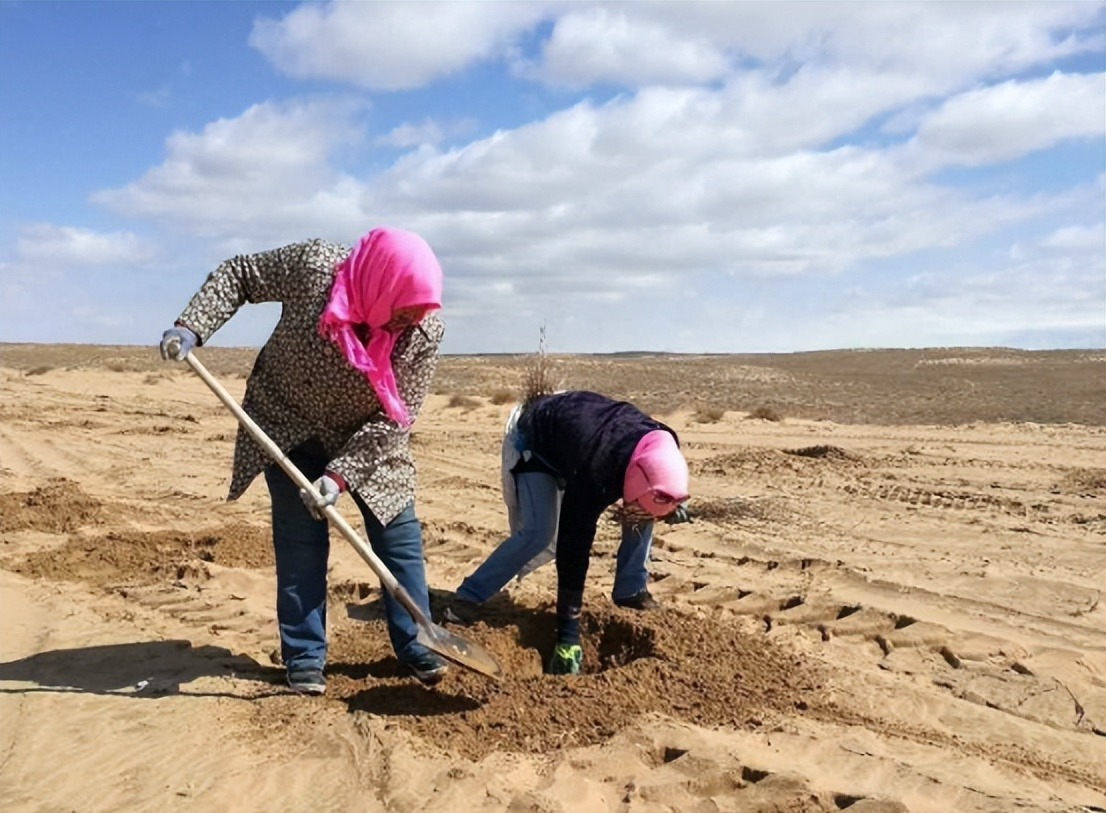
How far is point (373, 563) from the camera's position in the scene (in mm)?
3793

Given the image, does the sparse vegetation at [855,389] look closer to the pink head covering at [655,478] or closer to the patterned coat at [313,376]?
the pink head covering at [655,478]

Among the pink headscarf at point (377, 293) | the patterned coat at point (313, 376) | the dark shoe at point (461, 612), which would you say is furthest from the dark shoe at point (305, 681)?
the pink headscarf at point (377, 293)

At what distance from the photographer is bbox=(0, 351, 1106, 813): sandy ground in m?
3.41

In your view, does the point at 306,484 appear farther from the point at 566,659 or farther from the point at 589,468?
the point at 566,659

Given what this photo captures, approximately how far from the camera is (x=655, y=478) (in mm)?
3994

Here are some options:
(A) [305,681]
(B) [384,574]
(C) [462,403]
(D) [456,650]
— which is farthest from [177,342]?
(C) [462,403]

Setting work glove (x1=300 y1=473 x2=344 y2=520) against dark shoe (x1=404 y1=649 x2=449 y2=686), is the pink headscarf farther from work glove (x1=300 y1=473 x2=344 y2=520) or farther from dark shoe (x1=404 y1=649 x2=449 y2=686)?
dark shoe (x1=404 y1=649 x2=449 y2=686)

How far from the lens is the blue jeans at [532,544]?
484 cm

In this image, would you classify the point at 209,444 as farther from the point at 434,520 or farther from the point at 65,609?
the point at 65,609

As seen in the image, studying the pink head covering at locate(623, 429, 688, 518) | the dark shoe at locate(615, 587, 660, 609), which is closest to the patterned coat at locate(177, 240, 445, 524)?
the pink head covering at locate(623, 429, 688, 518)

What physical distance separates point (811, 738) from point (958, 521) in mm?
4373

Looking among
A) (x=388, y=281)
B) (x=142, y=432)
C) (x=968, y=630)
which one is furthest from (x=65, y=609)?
(x=142, y=432)

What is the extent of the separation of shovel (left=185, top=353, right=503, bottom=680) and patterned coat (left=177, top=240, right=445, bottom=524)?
0.12 metres

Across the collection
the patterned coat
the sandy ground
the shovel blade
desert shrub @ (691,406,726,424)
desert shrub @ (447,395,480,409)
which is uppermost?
the patterned coat
